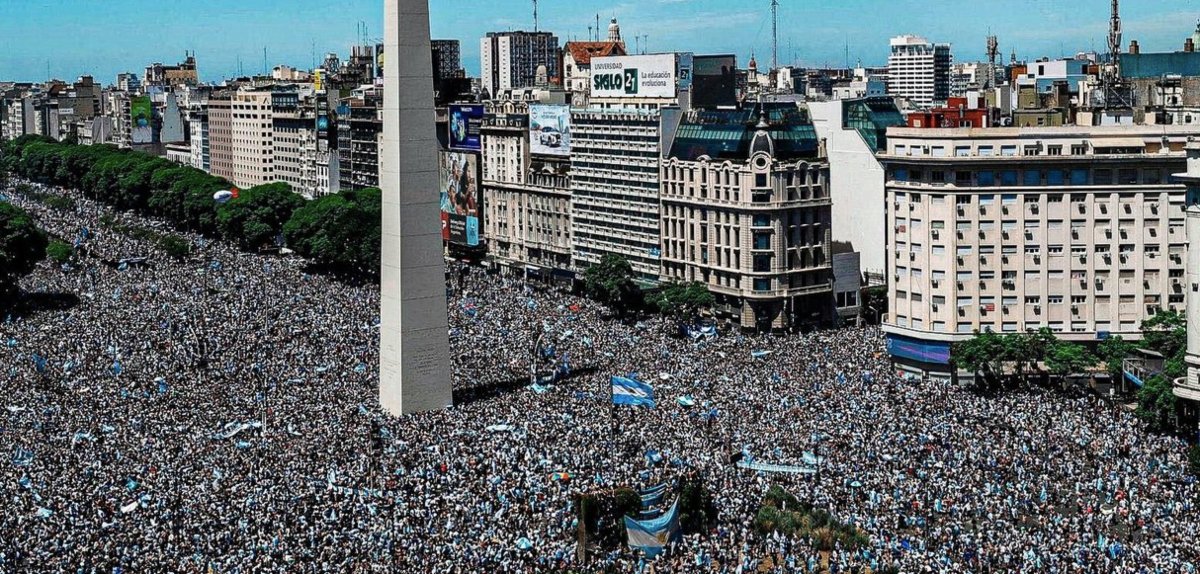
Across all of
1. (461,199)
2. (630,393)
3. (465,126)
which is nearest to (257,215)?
(461,199)

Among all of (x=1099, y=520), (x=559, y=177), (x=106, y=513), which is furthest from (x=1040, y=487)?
(x=559, y=177)

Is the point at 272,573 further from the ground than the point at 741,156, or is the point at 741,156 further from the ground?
the point at 741,156

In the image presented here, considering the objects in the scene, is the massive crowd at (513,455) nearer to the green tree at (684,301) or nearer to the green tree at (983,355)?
the green tree at (983,355)

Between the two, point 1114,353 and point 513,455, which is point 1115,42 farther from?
point 513,455

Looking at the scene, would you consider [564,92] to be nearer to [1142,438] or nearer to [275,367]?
[275,367]

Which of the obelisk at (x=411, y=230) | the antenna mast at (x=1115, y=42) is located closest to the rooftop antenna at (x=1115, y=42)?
the antenna mast at (x=1115, y=42)
